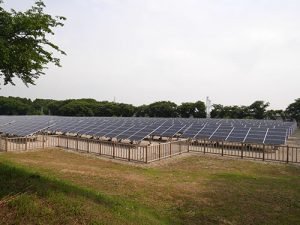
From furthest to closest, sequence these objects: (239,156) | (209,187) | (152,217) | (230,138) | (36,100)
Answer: (36,100), (230,138), (239,156), (209,187), (152,217)

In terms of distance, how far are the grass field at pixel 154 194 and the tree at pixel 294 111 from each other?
45359 mm

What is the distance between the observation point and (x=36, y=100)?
10550 cm

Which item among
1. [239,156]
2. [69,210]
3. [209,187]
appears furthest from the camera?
[239,156]

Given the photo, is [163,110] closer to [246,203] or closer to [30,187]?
[246,203]

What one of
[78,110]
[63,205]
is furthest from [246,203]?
[78,110]

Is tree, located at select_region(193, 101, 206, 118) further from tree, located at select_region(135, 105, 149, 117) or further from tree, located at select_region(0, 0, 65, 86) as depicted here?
→ tree, located at select_region(0, 0, 65, 86)

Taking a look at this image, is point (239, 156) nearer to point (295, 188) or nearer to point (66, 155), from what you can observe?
point (295, 188)

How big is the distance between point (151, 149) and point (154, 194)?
29.9ft

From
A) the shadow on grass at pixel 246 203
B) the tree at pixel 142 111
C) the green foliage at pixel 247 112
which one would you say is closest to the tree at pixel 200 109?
the green foliage at pixel 247 112

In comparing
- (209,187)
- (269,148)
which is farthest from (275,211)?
(269,148)

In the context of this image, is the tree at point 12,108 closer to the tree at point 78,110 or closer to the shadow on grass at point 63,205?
the tree at point 78,110

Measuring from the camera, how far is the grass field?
6.71m

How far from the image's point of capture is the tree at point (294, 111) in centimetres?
5628

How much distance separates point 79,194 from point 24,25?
500 cm
